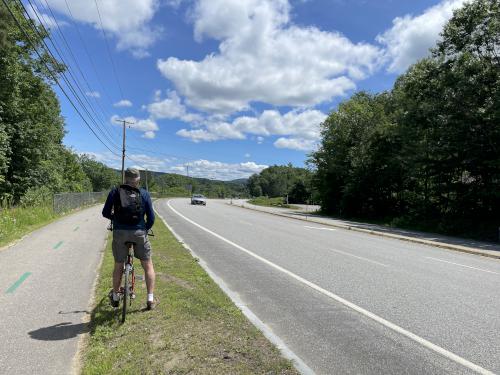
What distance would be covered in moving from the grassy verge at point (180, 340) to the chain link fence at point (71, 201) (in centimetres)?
2505

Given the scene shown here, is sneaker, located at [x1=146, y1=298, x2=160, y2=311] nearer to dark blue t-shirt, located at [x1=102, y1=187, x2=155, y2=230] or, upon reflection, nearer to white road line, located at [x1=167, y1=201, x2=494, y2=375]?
dark blue t-shirt, located at [x1=102, y1=187, x2=155, y2=230]

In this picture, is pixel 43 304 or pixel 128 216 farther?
pixel 43 304

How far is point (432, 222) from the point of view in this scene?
2898 centimetres

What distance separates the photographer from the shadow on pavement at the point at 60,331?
5.28 metres

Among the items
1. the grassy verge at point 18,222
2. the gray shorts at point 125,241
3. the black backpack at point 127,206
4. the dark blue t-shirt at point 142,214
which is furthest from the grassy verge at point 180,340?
the grassy verge at point 18,222

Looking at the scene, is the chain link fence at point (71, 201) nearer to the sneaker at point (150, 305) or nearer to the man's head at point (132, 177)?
the sneaker at point (150, 305)

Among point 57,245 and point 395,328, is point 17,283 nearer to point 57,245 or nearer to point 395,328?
→ point 57,245

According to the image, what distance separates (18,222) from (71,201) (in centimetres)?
1759

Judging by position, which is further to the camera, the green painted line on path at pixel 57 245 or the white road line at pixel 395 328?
the green painted line on path at pixel 57 245

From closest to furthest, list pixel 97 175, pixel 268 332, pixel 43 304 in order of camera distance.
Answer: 1. pixel 268 332
2. pixel 43 304
3. pixel 97 175

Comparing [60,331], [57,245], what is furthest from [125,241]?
[57,245]

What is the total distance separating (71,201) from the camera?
35.8m

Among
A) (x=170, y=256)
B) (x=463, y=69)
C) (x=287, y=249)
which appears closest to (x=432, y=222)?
(x=463, y=69)

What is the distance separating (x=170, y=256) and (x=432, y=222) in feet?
75.6
